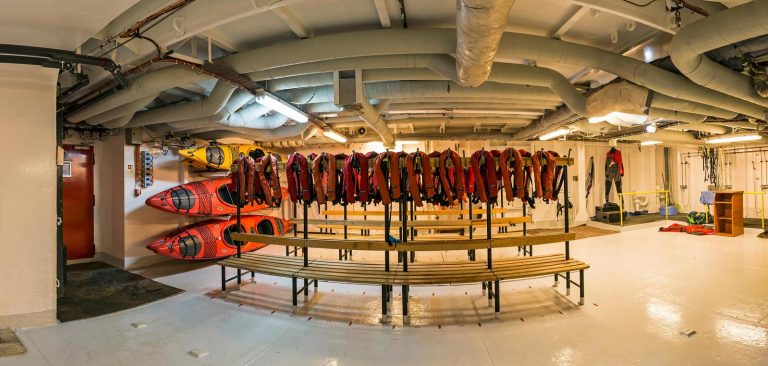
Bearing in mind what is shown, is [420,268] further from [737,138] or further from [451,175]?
[737,138]

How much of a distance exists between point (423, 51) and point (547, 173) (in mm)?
2437

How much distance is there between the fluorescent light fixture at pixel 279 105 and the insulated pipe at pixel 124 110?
160 cm

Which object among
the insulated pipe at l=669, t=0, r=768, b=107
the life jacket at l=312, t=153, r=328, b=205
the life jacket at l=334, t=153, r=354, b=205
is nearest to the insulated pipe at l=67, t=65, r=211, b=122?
the life jacket at l=312, t=153, r=328, b=205

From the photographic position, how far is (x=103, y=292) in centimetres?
498

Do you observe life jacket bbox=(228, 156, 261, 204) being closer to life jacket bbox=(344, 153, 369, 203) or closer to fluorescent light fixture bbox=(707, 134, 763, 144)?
life jacket bbox=(344, 153, 369, 203)

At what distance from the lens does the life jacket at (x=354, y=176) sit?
4250mm

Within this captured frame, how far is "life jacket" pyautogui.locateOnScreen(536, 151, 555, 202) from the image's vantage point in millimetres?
4449

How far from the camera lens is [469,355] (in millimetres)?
3010

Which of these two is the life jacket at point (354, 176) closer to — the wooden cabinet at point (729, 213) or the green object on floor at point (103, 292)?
the green object on floor at point (103, 292)

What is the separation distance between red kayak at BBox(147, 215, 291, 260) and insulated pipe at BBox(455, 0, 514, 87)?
5.81 m

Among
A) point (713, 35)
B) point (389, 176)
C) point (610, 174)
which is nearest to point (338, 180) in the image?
point (389, 176)

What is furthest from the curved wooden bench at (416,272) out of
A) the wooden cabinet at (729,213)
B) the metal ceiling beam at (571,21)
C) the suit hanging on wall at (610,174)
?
the suit hanging on wall at (610,174)

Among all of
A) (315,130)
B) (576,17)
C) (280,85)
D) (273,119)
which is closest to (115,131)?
(273,119)

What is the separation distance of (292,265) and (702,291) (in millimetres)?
5651
